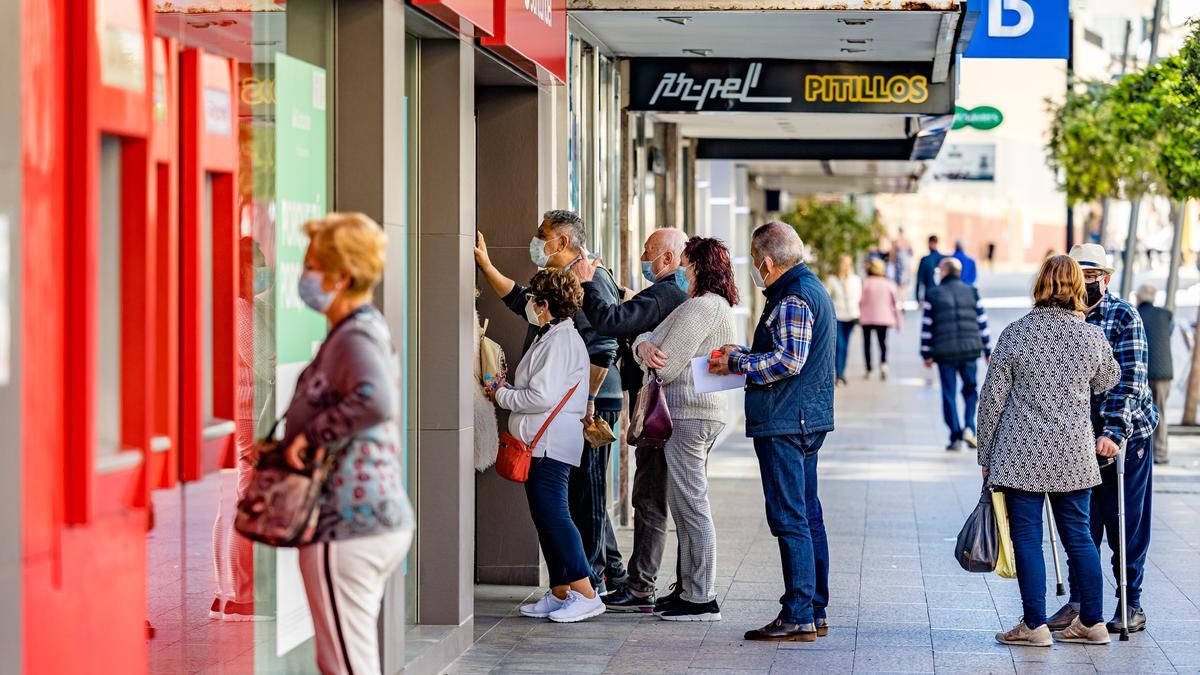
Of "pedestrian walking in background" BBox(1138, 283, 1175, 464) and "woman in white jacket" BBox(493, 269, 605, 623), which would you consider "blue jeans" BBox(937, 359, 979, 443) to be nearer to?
"pedestrian walking in background" BBox(1138, 283, 1175, 464)

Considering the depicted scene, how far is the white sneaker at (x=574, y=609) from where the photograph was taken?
26.8ft

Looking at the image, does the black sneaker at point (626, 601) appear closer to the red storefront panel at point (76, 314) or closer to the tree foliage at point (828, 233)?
the red storefront panel at point (76, 314)

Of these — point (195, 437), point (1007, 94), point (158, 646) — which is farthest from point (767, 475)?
point (1007, 94)

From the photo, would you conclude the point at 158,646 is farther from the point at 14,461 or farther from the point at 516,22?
the point at 14,461

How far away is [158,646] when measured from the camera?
7.19 metres

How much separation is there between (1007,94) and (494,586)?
49911 mm

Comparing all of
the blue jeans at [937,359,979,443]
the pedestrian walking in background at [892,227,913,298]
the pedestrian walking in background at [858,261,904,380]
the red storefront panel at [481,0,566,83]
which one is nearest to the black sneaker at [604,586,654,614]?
the red storefront panel at [481,0,566,83]

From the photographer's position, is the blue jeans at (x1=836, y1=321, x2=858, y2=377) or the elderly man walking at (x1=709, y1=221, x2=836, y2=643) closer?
the elderly man walking at (x1=709, y1=221, x2=836, y2=643)

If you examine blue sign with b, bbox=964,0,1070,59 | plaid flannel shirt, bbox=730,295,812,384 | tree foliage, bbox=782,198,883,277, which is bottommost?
plaid flannel shirt, bbox=730,295,812,384

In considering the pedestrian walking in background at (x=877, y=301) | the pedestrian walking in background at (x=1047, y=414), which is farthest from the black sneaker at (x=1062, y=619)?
the pedestrian walking in background at (x=877, y=301)

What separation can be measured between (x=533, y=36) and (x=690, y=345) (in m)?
1.62

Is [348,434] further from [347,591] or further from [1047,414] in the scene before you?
[1047,414]

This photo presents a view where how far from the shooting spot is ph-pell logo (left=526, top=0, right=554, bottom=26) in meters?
8.11

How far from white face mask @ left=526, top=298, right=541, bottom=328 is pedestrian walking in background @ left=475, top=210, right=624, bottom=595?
0.13 ft
